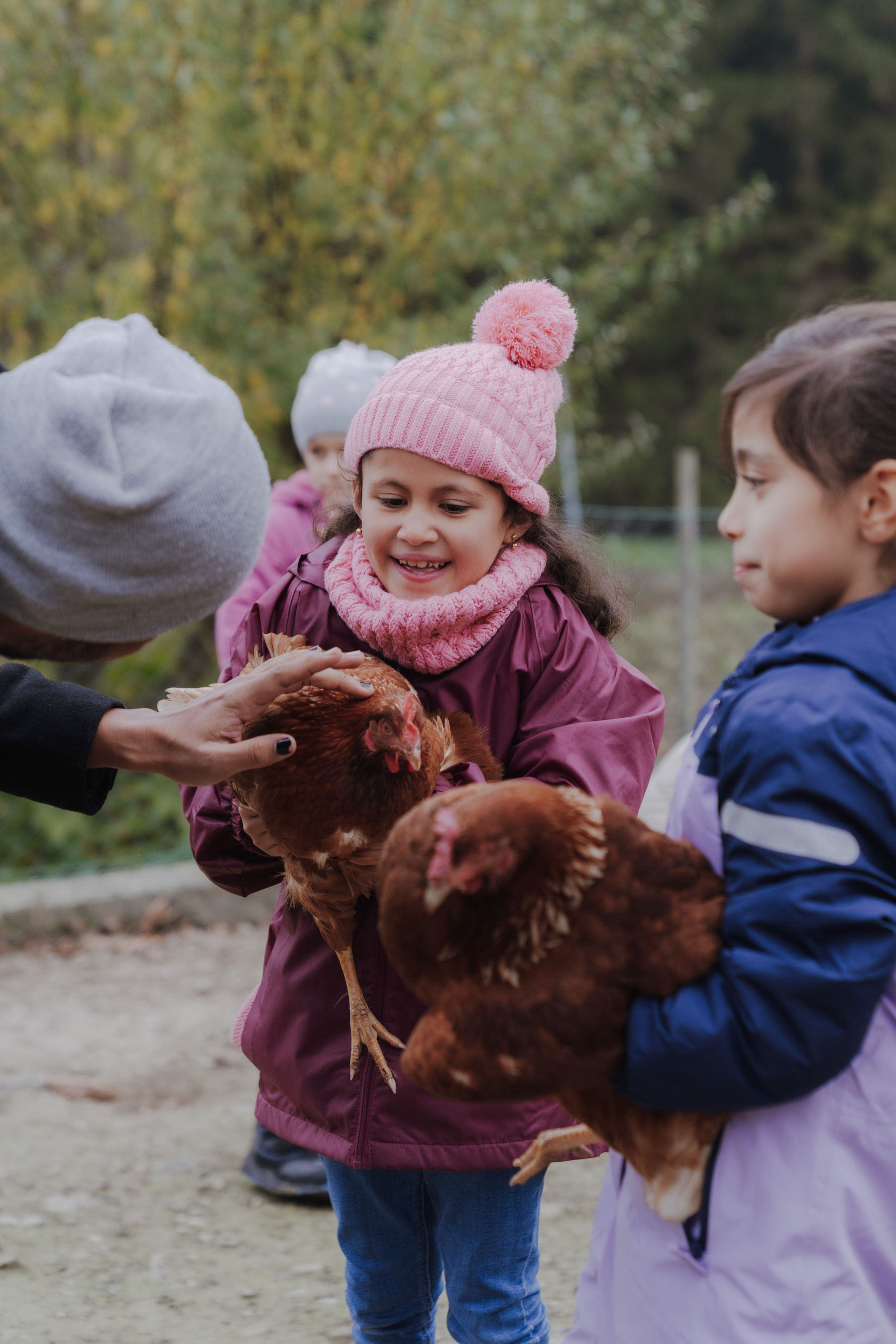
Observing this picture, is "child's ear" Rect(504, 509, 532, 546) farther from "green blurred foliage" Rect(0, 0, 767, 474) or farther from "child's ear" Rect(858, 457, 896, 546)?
"green blurred foliage" Rect(0, 0, 767, 474)

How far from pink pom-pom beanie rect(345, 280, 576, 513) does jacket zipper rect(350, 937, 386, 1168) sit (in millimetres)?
812

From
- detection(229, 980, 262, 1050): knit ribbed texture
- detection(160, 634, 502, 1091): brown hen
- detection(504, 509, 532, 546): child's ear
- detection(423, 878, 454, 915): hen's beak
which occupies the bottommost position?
detection(229, 980, 262, 1050): knit ribbed texture

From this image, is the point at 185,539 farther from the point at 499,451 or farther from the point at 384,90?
the point at 384,90

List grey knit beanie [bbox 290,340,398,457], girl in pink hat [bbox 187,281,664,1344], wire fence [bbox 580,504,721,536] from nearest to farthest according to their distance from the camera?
girl in pink hat [bbox 187,281,664,1344], grey knit beanie [bbox 290,340,398,457], wire fence [bbox 580,504,721,536]

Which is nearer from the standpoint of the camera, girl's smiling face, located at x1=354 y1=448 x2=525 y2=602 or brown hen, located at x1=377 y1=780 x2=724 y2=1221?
brown hen, located at x1=377 y1=780 x2=724 y2=1221

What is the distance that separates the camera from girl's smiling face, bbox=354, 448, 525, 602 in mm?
1964

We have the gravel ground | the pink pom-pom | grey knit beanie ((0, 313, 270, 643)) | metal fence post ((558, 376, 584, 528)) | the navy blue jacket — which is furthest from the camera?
metal fence post ((558, 376, 584, 528))

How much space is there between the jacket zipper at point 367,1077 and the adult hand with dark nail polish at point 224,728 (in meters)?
0.38

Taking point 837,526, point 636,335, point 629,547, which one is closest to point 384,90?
point 629,547

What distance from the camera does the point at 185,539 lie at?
1.67 meters

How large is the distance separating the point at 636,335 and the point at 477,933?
17901 mm

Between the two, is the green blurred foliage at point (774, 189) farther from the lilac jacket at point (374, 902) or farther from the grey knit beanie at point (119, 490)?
the grey knit beanie at point (119, 490)

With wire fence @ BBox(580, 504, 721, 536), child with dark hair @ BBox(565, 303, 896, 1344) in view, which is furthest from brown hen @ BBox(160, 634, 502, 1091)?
wire fence @ BBox(580, 504, 721, 536)

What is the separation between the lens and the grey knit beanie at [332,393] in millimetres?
3736
